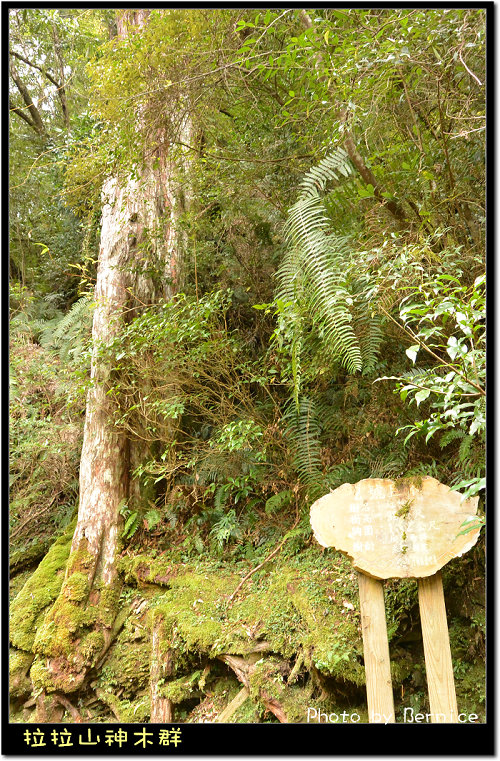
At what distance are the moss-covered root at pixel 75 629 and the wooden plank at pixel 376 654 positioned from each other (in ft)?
8.47

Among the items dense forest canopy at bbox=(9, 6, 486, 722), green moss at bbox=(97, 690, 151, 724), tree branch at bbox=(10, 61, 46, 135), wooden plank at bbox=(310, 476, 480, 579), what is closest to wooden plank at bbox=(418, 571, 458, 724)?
wooden plank at bbox=(310, 476, 480, 579)

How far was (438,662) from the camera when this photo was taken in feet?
7.84

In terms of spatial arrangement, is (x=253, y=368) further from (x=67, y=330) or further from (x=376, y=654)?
(x=67, y=330)

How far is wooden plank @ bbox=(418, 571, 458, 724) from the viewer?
7.80ft

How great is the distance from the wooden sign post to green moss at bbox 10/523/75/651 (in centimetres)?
324

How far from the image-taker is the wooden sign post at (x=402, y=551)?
240 centimetres

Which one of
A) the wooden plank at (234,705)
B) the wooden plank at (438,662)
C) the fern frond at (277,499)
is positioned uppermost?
the fern frond at (277,499)

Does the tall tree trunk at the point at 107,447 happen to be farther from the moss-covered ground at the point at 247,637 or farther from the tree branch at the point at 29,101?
the tree branch at the point at 29,101

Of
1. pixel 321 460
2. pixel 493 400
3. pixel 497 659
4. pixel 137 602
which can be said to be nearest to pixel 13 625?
pixel 137 602

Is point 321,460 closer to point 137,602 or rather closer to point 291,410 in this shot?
point 291,410

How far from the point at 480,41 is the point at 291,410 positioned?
2.75m

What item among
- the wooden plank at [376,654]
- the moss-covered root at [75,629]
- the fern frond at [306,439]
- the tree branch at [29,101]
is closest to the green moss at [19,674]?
the moss-covered root at [75,629]

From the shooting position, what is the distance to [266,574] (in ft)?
12.9

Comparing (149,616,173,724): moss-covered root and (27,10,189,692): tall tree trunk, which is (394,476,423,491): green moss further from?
(27,10,189,692): tall tree trunk
